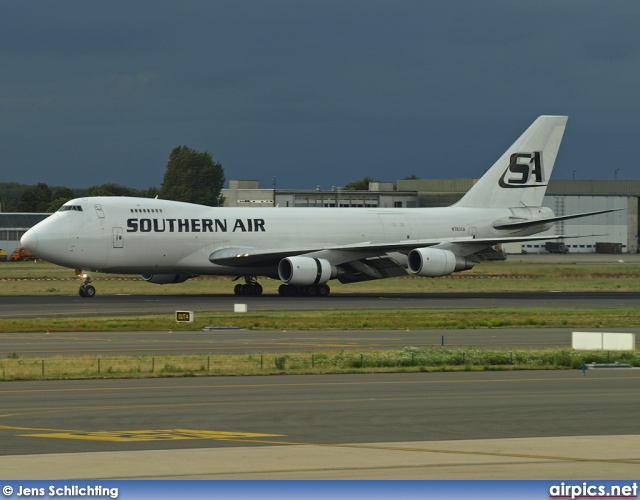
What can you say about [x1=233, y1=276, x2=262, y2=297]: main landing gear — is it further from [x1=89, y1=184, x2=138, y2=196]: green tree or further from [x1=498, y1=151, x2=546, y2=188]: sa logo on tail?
[x1=89, y1=184, x2=138, y2=196]: green tree

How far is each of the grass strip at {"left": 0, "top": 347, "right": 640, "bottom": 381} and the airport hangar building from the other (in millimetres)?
89549

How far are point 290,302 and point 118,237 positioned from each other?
947 centimetres

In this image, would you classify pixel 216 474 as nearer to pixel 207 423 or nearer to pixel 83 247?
pixel 207 423

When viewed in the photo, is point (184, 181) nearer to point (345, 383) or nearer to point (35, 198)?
point (35, 198)

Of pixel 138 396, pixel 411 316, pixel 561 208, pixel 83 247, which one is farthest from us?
pixel 561 208

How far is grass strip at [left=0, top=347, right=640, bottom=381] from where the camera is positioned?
2562 cm

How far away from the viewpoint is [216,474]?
1370 cm

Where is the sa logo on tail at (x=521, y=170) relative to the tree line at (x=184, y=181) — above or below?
below

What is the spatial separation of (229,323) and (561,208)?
10321 centimetres

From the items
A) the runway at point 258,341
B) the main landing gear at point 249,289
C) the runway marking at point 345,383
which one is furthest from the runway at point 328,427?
the main landing gear at point 249,289

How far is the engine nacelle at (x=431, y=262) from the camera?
56594mm

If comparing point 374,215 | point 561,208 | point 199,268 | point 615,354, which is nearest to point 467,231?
point 374,215

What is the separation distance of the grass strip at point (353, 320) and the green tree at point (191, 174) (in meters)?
117

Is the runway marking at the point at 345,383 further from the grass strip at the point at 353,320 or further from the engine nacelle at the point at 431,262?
the engine nacelle at the point at 431,262
